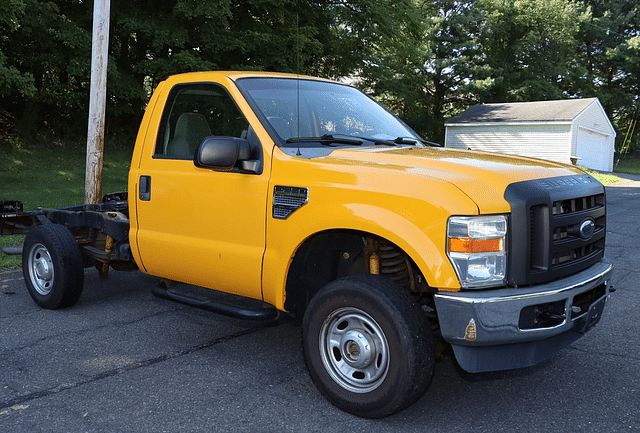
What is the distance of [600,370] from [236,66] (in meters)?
19.4

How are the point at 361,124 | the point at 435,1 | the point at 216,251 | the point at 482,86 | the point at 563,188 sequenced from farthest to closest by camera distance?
the point at 435,1, the point at 482,86, the point at 361,124, the point at 216,251, the point at 563,188

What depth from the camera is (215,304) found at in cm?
435

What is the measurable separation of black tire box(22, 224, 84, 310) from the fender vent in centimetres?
249

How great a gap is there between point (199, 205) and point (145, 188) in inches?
26.0

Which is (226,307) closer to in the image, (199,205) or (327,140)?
(199,205)

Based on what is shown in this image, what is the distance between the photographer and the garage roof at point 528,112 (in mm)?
35844

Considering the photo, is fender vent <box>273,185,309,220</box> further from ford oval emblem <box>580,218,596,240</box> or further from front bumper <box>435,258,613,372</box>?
ford oval emblem <box>580,218,596,240</box>

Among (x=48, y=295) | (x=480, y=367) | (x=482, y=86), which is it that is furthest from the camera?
(x=482, y=86)

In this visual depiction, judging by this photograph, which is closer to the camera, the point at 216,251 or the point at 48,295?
the point at 216,251

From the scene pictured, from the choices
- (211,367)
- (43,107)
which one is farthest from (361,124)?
(43,107)

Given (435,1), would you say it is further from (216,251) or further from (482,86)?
(216,251)

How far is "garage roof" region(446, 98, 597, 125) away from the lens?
118 feet

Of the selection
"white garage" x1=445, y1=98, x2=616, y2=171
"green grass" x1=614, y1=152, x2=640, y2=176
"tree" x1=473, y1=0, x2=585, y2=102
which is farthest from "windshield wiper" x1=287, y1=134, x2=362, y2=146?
"green grass" x1=614, y1=152, x2=640, y2=176

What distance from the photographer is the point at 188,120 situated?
485 cm
